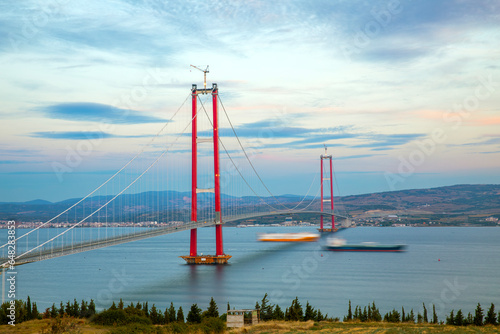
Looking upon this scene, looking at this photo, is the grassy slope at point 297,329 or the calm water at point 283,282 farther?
the calm water at point 283,282

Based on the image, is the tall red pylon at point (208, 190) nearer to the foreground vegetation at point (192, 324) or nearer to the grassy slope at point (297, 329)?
the foreground vegetation at point (192, 324)

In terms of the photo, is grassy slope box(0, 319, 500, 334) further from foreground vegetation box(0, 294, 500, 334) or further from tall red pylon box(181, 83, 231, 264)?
tall red pylon box(181, 83, 231, 264)

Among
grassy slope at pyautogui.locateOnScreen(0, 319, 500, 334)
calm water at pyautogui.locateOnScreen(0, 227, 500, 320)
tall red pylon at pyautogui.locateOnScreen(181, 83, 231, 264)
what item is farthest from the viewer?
tall red pylon at pyautogui.locateOnScreen(181, 83, 231, 264)

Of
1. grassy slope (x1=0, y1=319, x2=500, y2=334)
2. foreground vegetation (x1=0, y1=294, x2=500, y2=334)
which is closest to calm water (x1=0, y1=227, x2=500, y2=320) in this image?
foreground vegetation (x1=0, y1=294, x2=500, y2=334)

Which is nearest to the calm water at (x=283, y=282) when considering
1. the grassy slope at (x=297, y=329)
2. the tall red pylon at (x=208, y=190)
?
the tall red pylon at (x=208, y=190)

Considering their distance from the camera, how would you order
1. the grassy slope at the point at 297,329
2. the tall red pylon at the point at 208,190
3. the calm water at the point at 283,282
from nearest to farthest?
the grassy slope at the point at 297,329 → the calm water at the point at 283,282 → the tall red pylon at the point at 208,190

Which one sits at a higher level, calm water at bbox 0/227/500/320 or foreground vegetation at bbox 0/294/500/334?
foreground vegetation at bbox 0/294/500/334

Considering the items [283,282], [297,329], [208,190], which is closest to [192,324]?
[297,329]

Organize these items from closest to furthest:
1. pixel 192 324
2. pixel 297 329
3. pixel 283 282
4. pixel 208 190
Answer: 1. pixel 297 329
2. pixel 192 324
3. pixel 283 282
4. pixel 208 190

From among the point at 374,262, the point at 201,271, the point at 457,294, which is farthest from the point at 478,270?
the point at 201,271

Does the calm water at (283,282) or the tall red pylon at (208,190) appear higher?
the tall red pylon at (208,190)

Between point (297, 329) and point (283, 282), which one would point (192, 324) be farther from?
point (283, 282)
